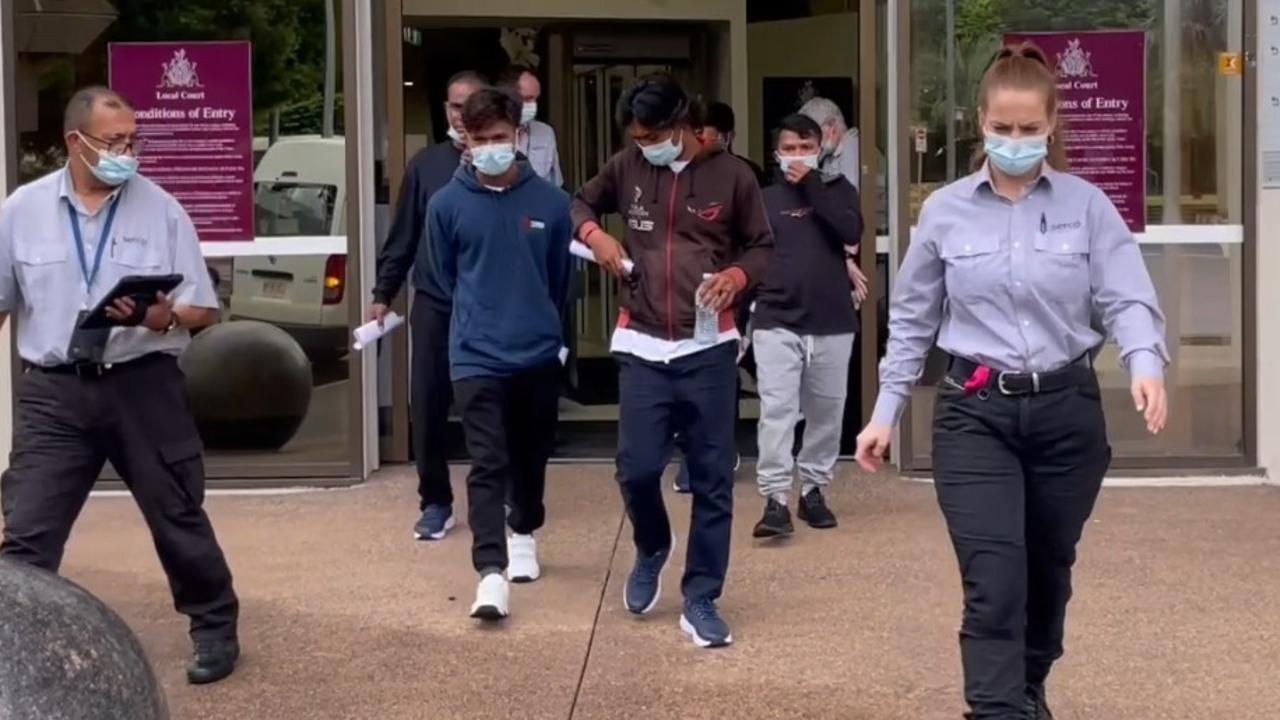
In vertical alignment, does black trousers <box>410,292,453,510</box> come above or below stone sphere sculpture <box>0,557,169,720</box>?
above

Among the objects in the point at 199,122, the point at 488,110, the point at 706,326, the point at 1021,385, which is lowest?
the point at 1021,385

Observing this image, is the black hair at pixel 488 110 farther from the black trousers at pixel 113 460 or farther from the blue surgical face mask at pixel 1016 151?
the blue surgical face mask at pixel 1016 151

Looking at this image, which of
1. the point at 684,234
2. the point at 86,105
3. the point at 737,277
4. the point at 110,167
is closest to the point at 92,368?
the point at 110,167

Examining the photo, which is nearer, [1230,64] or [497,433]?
[497,433]

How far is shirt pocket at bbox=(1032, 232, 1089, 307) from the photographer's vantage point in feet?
14.4

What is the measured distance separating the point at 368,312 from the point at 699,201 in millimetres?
2852

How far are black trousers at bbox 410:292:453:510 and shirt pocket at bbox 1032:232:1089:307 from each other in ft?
10.5

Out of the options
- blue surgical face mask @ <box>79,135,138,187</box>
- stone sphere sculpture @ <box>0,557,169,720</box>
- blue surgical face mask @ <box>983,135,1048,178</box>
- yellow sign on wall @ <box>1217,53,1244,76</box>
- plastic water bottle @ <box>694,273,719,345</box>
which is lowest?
stone sphere sculpture @ <box>0,557,169,720</box>

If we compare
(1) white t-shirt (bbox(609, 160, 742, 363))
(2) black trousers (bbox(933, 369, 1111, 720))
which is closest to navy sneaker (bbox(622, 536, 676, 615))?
(1) white t-shirt (bbox(609, 160, 742, 363))

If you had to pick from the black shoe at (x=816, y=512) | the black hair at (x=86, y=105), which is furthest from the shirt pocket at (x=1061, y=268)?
the black shoe at (x=816, y=512)

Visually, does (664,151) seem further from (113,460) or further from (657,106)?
(113,460)

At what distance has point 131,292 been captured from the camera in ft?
16.5

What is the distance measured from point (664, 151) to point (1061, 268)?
1727 millimetres

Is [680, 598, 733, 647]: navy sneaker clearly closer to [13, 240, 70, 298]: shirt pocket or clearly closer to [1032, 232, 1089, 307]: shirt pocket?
[1032, 232, 1089, 307]: shirt pocket
